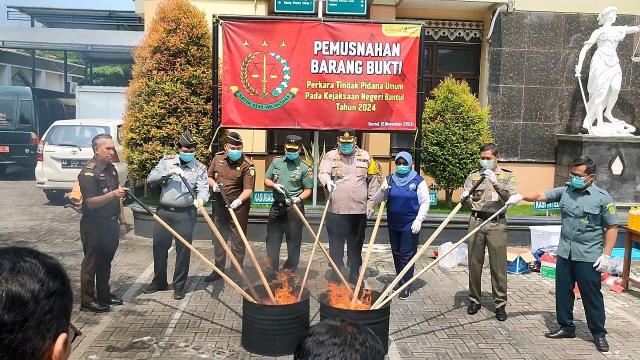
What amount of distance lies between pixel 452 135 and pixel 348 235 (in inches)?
166

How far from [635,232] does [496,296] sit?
2.22m

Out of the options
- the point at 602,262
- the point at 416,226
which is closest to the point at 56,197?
the point at 416,226

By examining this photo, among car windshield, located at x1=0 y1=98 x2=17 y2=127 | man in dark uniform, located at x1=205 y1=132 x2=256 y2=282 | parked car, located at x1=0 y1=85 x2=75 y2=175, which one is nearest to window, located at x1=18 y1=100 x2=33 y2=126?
parked car, located at x1=0 y1=85 x2=75 y2=175

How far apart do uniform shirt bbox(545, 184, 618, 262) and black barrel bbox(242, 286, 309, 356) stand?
268 centimetres

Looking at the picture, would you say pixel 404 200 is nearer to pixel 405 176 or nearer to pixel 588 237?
pixel 405 176

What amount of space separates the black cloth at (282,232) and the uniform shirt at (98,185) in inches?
80.3

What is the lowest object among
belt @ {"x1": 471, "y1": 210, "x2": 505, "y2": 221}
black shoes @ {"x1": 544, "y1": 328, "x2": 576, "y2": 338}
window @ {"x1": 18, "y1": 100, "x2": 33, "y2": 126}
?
black shoes @ {"x1": 544, "y1": 328, "x2": 576, "y2": 338}

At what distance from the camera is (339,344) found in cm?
180

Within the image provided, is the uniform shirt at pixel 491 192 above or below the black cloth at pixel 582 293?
above

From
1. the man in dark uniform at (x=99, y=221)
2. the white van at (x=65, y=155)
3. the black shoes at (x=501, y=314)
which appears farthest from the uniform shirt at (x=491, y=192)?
the white van at (x=65, y=155)

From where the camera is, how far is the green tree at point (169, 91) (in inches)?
377

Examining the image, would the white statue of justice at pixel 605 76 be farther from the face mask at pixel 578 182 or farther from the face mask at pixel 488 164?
the face mask at pixel 578 182

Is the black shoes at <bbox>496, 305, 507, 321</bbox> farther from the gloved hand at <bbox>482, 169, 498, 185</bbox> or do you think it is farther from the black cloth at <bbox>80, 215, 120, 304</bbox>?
the black cloth at <bbox>80, 215, 120, 304</bbox>

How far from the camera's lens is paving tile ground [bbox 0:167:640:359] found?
512 cm
